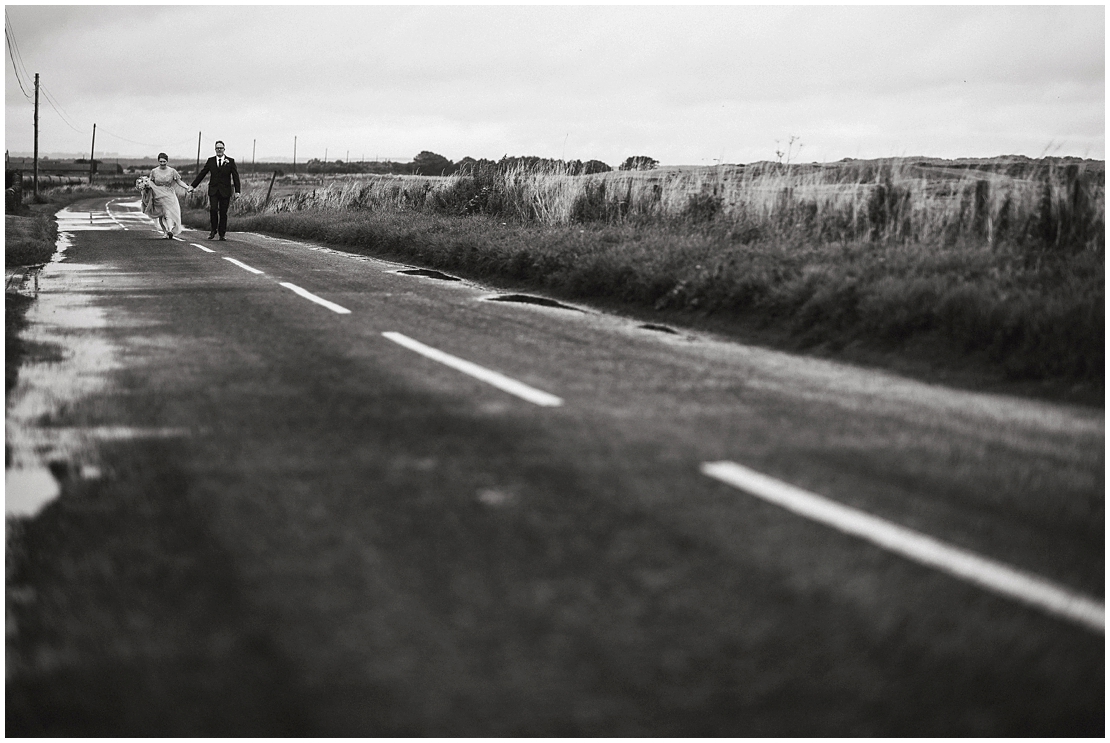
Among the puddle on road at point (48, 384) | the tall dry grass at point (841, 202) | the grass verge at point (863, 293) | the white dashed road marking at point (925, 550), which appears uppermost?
the tall dry grass at point (841, 202)

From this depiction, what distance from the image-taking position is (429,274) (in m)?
14.6

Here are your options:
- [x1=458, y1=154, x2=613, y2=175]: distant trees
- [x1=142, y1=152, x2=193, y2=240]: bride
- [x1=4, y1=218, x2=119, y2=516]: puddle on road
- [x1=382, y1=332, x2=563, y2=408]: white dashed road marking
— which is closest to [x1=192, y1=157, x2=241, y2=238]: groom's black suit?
[x1=142, y1=152, x2=193, y2=240]: bride

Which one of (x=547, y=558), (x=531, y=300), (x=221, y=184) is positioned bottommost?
(x=547, y=558)

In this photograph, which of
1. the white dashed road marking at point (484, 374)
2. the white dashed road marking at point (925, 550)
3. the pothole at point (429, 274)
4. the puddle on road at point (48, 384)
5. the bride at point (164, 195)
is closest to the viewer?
the white dashed road marking at point (925, 550)

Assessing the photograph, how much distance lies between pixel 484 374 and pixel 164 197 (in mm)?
18468

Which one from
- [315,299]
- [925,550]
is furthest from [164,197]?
[925,550]

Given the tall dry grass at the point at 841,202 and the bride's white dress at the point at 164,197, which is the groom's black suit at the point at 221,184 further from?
the tall dry grass at the point at 841,202

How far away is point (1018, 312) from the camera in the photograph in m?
7.31

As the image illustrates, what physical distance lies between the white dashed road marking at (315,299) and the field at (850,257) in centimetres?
292

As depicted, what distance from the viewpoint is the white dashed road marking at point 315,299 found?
396 inches

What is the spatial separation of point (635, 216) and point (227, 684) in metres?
14.5

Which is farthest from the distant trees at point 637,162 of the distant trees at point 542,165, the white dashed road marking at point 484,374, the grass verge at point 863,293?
the white dashed road marking at point 484,374

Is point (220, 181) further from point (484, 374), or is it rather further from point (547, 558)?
point (547, 558)

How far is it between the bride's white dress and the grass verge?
11008 mm
